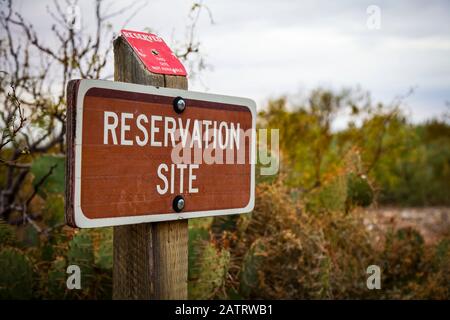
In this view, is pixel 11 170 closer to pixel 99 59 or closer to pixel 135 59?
pixel 99 59

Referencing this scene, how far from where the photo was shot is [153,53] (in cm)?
195

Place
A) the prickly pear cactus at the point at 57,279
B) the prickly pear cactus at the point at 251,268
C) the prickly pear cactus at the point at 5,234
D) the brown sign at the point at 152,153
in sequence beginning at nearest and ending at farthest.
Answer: the brown sign at the point at 152,153 < the prickly pear cactus at the point at 5,234 < the prickly pear cactus at the point at 57,279 < the prickly pear cactus at the point at 251,268

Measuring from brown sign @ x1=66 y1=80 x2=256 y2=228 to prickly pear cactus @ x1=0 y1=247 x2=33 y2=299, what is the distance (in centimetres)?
134

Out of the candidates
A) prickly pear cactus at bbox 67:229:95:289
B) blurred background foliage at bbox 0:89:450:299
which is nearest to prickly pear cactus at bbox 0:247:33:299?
blurred background foliage at bbox 0:89:450:299

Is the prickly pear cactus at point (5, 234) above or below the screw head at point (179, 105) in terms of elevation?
→ below

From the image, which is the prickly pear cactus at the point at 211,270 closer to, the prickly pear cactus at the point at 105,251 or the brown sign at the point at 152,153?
the prickly pear cactus at the point at 105,251

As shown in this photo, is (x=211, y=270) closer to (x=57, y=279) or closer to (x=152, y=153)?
(x=57, y=279)

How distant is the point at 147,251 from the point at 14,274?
53.1 inches

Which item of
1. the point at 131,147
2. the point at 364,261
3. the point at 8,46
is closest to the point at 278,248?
the point at 364,261

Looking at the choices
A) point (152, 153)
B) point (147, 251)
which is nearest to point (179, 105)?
point (152, 153)

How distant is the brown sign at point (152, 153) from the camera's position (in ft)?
5.41

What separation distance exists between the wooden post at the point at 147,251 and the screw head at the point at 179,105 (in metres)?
0.07

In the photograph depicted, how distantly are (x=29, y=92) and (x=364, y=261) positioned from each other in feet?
7.94

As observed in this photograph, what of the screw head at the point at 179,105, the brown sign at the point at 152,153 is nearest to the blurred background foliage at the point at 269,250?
the brown sign at the point at 152,153
